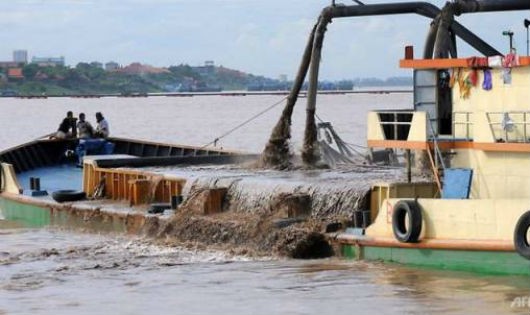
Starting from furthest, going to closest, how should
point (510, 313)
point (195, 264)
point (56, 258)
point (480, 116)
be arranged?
point (56, 258) < point (195, 264) < point (480, 116) < point (510, 313)

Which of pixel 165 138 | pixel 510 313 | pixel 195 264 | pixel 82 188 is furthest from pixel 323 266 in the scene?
pixel 165 138

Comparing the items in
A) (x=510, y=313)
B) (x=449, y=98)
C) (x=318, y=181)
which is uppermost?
(x=449, y=98)

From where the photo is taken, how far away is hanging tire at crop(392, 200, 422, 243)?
21.2m

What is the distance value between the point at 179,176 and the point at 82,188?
5.30m

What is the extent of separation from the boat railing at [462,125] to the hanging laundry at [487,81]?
0.57 meters

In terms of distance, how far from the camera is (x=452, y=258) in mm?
20781

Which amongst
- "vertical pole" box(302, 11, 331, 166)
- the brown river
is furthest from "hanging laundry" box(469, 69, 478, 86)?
"vertical pole" box(302, 11, 331, 166)

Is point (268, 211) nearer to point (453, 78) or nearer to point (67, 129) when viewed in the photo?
point (453, 78)

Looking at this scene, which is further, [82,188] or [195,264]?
[82,188]

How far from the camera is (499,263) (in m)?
20.2

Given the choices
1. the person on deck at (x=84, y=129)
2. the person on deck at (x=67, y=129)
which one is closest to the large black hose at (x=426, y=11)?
the person on deck at (x=84, y=129)

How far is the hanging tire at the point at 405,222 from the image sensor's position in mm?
21156

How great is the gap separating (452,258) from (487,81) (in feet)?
10.7

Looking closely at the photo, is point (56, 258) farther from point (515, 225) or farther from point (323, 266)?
point (515, 225)
